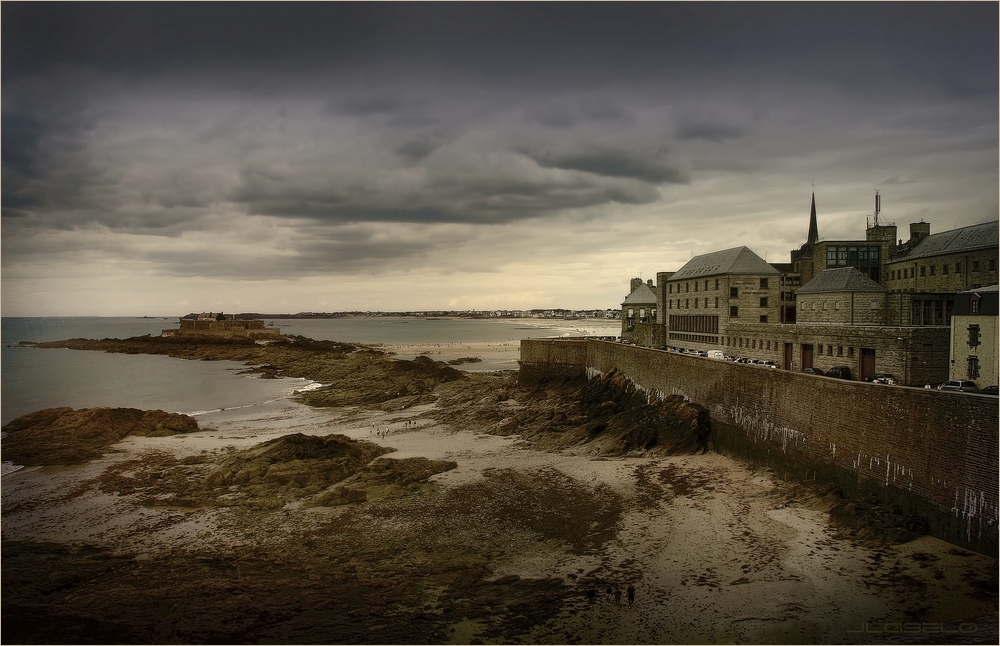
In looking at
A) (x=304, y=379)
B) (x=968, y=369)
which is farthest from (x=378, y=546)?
(x=304, y=379)

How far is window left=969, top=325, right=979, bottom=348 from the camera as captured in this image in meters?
22.5

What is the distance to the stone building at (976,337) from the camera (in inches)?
856

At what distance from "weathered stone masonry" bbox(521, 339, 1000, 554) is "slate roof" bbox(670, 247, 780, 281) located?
14872 mm

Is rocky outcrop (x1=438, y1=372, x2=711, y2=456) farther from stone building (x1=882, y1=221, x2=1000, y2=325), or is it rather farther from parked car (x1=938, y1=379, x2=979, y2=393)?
stone building (x1=882, y1=221, x2=1000, y2=325)

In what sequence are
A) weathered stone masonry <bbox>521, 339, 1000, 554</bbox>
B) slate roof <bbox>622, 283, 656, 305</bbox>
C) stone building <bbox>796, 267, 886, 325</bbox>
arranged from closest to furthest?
1. weathered stone masonry <bbox>521, 339, 1000, 554</bbox>
2. stone building <bbox>796, 267, 886, 325</bbox>
3. slate roof <bbox>622, 283, 656, 305</bbox>

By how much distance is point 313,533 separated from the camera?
1848cm

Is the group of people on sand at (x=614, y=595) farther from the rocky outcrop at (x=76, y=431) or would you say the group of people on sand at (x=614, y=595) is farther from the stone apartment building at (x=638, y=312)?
the stone apartment building at (x=638, y=312)

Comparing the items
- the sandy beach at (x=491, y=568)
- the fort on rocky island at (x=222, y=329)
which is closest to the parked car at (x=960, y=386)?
the sandy beach at (x=491, y=568)

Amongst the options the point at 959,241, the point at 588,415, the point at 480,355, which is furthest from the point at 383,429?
the point at 480,355

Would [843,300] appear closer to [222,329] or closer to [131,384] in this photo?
[131,384]

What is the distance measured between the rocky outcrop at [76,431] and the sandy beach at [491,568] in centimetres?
399

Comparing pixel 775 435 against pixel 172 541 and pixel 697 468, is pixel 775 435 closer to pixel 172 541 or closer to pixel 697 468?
pixel 697 468

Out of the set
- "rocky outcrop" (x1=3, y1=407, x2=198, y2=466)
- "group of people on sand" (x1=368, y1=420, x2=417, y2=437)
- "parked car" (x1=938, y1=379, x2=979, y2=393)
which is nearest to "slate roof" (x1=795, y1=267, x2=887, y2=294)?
"parked car" (x1=938, y1=379, x2=979, y2=393)

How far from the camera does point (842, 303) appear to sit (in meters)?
34.1
